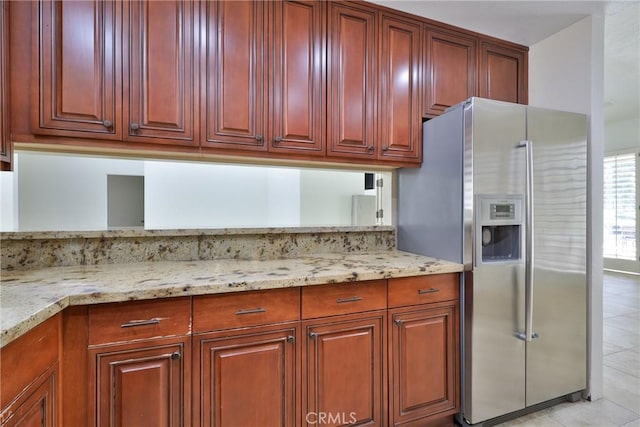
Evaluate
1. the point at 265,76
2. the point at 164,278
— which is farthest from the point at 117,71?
the point at 164,278

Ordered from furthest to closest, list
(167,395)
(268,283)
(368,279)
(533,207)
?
(533,207), (368,279), (268,283), (167,395)

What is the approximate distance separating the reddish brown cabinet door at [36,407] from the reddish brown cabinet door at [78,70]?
1.03 metres

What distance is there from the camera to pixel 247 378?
1.38 metres

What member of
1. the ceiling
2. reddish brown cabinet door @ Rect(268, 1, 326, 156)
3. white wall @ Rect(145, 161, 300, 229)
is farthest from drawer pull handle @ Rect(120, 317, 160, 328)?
white wall @ Rect(145, 161, 300, 229)

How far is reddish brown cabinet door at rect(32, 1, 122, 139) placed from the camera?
56.0 inches

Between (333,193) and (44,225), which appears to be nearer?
(44,225)

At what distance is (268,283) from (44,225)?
3998 mm

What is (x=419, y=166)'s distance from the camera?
2.11 metres

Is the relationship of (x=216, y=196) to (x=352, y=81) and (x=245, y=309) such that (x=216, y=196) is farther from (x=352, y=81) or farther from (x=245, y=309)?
(x=245, y=309)

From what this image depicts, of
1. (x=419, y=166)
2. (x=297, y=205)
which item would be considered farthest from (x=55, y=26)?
(x=297, y=205)

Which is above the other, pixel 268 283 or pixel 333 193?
pixel 333 193

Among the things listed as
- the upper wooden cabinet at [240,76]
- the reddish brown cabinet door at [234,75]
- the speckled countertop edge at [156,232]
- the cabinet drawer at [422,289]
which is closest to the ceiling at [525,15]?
the upper wooden cabinet at [240,76]

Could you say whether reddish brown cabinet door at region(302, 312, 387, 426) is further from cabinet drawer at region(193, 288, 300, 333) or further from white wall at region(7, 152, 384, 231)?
white wall at region(7, 152, 384, 231)

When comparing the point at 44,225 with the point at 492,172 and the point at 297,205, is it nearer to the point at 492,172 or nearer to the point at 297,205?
the point at 297,205
